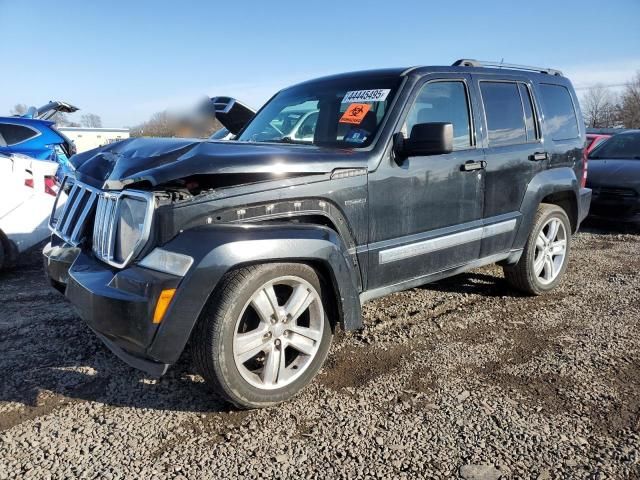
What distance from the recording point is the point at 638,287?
4.79m

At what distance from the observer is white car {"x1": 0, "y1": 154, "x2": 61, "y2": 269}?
500cm

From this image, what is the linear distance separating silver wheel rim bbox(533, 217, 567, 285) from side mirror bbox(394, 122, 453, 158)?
192cm

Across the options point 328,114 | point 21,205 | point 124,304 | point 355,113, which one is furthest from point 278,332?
point 21,205

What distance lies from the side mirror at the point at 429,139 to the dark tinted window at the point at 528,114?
60.8 inches

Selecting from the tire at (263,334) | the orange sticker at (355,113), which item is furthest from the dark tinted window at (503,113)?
Answer: the tire at (263,334)

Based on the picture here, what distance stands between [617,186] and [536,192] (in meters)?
4.01

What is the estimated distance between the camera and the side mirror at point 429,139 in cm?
302

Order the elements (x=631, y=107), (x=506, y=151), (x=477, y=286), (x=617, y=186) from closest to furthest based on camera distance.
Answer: (x=506, y=151)
(x=477, y=286)
(x=617, y=186)
(x=631, y=107)

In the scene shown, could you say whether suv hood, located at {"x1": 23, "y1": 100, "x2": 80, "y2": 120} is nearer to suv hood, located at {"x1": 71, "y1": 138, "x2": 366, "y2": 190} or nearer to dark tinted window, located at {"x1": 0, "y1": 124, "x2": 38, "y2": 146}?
dark tinted window, located at {"x1": 0, "y1": 124, "x2": 38, "y2": 146}

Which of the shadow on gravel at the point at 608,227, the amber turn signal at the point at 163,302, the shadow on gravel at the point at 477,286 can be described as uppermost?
the amber turn signal at the point at 163,302

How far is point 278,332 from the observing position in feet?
8.94

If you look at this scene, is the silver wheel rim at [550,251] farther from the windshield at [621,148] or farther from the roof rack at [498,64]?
the windshield at [621,148]

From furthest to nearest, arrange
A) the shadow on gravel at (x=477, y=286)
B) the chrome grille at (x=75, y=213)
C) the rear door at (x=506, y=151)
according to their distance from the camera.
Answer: the shadow on gravel at (x=477, y=286), the rear door at (x=506, y=151), the chrome grille at (x=75, y=213)

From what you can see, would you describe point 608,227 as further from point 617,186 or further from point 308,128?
point 308,128
